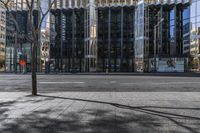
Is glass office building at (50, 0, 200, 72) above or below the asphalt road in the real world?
above

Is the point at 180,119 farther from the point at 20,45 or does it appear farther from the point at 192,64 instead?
the point at 20,45

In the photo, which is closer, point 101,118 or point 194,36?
point 101,118

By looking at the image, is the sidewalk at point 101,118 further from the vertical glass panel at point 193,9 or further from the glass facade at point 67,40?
the glass facade at point 67,40

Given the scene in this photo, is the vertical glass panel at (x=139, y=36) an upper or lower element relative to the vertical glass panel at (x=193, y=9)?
lower

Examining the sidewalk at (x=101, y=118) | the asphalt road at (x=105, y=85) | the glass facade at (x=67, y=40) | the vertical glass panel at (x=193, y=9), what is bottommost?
the asphalt road at (x=105, y=85)

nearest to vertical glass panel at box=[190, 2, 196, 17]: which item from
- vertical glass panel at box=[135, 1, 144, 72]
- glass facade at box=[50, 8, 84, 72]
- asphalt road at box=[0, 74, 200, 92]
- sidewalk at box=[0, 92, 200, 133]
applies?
vertical glass panel at box=[135, 1, 144, 72]

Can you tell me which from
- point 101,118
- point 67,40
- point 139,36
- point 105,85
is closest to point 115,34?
point 139,36

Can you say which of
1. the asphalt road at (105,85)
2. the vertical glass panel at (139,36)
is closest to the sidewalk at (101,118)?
the asphalt road at (105,85)

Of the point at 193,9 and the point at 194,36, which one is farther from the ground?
the point at 193,9

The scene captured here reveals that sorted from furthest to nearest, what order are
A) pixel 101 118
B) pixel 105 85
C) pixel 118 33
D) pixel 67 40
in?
1. pixel 67 40
2. pixel 118 33
3. pixel 105 85
4. pixel 101 118

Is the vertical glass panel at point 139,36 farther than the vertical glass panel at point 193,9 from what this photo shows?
Yes

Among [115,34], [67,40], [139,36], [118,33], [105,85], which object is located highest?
[118,33]

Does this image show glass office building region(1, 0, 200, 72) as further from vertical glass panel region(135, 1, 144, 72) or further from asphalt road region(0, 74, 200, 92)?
asphalt road region(0, 74, 200, 92)

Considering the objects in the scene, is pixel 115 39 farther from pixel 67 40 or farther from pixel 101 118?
pixel 101 118
